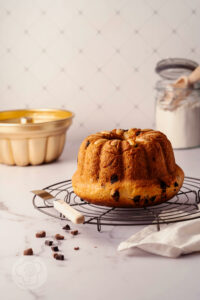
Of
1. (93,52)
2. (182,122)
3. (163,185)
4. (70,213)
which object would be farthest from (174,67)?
(70,213)

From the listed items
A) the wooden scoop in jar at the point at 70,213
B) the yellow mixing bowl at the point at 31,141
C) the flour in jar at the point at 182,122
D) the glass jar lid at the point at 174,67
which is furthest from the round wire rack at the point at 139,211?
the glass jar lid at the point at 174,67

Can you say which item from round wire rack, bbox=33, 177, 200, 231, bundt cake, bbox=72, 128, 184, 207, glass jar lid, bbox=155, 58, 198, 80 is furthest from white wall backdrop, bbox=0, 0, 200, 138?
bundt cake, bbox=72, 128, 184, 207

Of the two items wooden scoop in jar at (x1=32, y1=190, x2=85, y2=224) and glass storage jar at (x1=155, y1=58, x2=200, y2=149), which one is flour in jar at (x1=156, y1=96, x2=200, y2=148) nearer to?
glass storage jar at (x1=155, y1=58, x2=200, y2=149)

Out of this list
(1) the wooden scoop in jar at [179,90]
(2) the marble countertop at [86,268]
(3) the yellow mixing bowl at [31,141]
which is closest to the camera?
(2) the marble countertop at [86,268]

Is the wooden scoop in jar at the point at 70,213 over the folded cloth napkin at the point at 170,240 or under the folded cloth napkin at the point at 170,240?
over

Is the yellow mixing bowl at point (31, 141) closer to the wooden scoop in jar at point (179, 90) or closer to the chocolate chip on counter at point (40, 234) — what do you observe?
the wooden scoop in jar at point (179, 90)

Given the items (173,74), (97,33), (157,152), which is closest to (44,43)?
(97,33)
